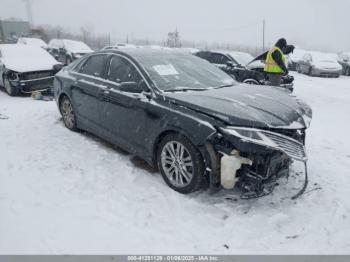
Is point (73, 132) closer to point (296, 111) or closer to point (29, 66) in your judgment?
point (296, 111)

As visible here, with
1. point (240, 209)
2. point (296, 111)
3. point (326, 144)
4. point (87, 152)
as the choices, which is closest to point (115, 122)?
point (87, 152)

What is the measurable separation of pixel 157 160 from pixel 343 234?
86.9 inches

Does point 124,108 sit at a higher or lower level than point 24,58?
lower

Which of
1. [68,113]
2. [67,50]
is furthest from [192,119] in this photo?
[67,50]

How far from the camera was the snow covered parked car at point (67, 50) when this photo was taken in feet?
59.2

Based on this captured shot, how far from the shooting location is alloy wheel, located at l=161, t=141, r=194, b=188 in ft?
12.4

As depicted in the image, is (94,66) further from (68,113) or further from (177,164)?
(177,164)

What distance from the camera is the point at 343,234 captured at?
3.23 m

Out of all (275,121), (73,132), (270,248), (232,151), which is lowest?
(270,248)

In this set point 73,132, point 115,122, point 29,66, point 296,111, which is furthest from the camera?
point 29,66

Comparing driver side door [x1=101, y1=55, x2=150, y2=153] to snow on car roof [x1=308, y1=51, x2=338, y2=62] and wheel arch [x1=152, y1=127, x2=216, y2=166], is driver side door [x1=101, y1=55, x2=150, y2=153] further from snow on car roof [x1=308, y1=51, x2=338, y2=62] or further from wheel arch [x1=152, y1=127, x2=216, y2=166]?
snow on car roof [x1=308, y1=51, x2=338, y2=62]

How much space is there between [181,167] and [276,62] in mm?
5424

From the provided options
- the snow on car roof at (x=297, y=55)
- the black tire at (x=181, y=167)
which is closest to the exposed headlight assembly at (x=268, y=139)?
the black tire at (x=181, y=167)

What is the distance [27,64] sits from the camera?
32.6 ft
